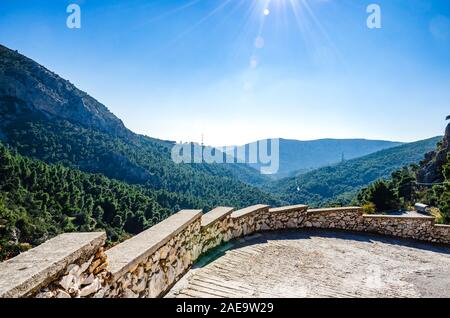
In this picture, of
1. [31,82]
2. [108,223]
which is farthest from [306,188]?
[31,82]

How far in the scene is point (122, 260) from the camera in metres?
2.88

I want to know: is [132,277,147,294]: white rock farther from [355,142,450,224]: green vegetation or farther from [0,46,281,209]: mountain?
[0,46,281,209]: mountain

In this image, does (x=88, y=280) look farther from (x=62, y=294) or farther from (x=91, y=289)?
(x=62, y=294)

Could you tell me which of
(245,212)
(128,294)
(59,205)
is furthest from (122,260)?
(59,205)

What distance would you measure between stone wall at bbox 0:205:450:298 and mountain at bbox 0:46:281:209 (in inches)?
3613

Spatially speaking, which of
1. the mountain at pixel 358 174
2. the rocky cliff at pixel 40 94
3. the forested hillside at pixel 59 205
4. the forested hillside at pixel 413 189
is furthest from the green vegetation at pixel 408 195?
the rocky cliff at pixel 40 94

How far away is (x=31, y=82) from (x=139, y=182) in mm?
53874

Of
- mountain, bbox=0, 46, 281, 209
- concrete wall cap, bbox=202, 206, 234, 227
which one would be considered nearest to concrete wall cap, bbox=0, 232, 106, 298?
concrete wall cap, bbox=202, 206, 234, 227

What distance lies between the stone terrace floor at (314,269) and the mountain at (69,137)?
90125mm

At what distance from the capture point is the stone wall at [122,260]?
1.96 m

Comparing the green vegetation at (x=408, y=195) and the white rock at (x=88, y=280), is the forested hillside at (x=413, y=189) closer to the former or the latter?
the green vegetation at (x=408, y=195)

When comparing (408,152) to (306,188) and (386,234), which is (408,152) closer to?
(306,188)

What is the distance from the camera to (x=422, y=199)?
4178 centimetres

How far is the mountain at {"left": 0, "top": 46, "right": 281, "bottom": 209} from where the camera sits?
318ft
